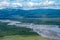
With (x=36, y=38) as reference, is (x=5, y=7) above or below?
above

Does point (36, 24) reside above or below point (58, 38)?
above

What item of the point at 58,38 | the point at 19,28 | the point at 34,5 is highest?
the point at 34,5

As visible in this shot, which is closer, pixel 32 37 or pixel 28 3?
pixel 32 37

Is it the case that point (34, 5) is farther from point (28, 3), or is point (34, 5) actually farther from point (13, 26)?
point (13, 26)

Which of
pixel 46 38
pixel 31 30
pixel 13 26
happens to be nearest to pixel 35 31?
pixel 31 30

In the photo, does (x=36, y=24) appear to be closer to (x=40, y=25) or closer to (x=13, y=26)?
(x=40, y=25)

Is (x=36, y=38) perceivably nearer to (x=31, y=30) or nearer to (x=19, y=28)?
(x=31, y=30)

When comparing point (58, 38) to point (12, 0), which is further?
point (12, 0)

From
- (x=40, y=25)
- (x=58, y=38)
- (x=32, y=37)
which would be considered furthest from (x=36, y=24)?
(x=58, y=38)

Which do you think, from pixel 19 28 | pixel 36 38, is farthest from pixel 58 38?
pixel 19 28
